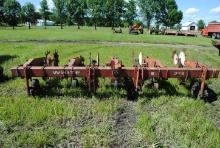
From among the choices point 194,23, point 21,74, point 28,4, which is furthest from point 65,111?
point 194,23

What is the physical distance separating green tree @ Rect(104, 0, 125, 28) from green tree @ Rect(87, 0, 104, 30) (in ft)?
6.15

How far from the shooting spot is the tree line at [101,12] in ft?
315

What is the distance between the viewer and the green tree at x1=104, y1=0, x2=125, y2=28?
9669 centimetres

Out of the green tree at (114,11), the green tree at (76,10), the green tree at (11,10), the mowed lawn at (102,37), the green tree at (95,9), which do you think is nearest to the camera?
the mowed lawn at (102,37)

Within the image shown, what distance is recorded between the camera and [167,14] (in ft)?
361

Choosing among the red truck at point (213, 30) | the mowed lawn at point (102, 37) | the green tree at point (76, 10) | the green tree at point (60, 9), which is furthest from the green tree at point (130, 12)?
the mowed lawn at point (102, 37)

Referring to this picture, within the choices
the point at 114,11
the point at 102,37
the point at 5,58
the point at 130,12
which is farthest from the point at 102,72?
the point at 130,12

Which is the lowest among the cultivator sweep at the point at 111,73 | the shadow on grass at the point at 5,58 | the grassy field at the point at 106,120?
the grassy field at the point at 106,120

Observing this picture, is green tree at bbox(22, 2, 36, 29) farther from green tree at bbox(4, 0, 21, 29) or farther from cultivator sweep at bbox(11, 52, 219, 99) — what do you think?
cultivator sweep at bbox(11, 52, 219, 99)

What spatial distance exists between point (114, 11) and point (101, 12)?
375 centimetres

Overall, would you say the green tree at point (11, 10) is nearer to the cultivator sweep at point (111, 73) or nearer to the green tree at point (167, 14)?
the green tree at point (167, 14)

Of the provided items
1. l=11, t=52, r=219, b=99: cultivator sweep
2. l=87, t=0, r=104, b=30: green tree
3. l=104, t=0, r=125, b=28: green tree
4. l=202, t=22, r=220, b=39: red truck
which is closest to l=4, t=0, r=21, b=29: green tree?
l=87, t=0, r=104, b=30: green tree

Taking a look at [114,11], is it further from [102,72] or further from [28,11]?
[102,72]

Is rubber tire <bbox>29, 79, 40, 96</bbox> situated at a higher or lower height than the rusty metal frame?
lower
